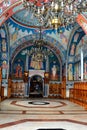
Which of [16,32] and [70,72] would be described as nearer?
[16,32]

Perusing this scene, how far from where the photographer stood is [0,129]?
228 inches

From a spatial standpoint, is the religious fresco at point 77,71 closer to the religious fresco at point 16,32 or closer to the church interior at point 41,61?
the church interior at point 41,61

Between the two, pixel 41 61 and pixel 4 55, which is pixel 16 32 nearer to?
pixel 4 55

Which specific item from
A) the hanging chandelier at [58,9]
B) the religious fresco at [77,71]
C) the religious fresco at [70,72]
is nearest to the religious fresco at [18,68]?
the religious fresco at [70,72]

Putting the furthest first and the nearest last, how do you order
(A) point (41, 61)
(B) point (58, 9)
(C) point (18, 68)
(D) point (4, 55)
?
(C) point (18, 68) < (A) point (41, 61) < (D) point (4, 55) < (B) point (58, 9)

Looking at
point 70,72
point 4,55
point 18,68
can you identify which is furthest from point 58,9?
point 18,68

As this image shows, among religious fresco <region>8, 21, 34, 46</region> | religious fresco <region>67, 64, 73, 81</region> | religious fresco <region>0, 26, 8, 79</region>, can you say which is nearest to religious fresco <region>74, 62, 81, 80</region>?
religious fresco <region>67, 64, 73, 81</region>

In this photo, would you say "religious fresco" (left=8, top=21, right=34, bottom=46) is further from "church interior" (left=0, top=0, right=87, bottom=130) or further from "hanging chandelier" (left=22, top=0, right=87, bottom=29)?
"hanging chandelier" (left=22, top=0, right=87, bottom=29)

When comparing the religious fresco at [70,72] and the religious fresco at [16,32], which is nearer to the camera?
the religious fresco at [16,32]

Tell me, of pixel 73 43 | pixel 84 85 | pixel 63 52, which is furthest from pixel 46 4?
pixel 63 52

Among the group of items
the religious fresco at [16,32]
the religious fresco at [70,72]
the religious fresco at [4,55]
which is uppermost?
the religious fresco at [16,32]

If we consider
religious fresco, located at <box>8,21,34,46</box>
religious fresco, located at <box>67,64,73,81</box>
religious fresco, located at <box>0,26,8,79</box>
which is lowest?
religious fresco, located at <box>67,64,73,81</box>

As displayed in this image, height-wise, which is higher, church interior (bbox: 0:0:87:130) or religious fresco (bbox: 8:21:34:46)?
religious fresco (bbox: 8:21:34:46)

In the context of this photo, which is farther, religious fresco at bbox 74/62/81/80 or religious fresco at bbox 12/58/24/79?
religious fresco at bbox 12/58/24/79
